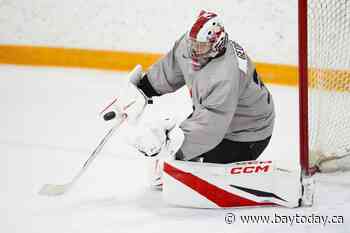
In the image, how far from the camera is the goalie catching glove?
2.53 metres

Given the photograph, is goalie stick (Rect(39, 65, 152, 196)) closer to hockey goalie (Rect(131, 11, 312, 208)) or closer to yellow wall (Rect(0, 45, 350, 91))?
hockey goalie (Rect(131, 11, 312, 208))

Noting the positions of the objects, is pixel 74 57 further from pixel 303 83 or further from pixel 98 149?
pixel 303 83

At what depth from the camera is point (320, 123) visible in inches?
116

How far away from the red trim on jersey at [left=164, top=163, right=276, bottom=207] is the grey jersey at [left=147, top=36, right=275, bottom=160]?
71mm

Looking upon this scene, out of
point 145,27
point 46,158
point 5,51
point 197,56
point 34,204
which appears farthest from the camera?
point 5,51

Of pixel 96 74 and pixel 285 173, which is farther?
pixel 96 74

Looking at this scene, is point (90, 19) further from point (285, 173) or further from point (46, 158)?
point (285, 173)

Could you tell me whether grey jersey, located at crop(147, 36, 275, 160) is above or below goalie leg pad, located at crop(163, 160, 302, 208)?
above

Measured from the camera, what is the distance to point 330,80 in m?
2.97

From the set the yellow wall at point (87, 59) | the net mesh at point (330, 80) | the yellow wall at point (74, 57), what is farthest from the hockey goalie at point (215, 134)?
the yellow wall at point (74, 57)

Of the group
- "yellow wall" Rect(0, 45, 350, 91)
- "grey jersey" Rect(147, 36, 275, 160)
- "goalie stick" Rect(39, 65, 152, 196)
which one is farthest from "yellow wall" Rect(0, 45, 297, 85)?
"grey jersey" Rect(147, 36, 275, 160)

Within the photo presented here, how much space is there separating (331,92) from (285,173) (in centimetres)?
47

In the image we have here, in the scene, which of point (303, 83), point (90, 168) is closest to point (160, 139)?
point (303, 83)

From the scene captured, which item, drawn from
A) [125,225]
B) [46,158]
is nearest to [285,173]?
[125,225]
